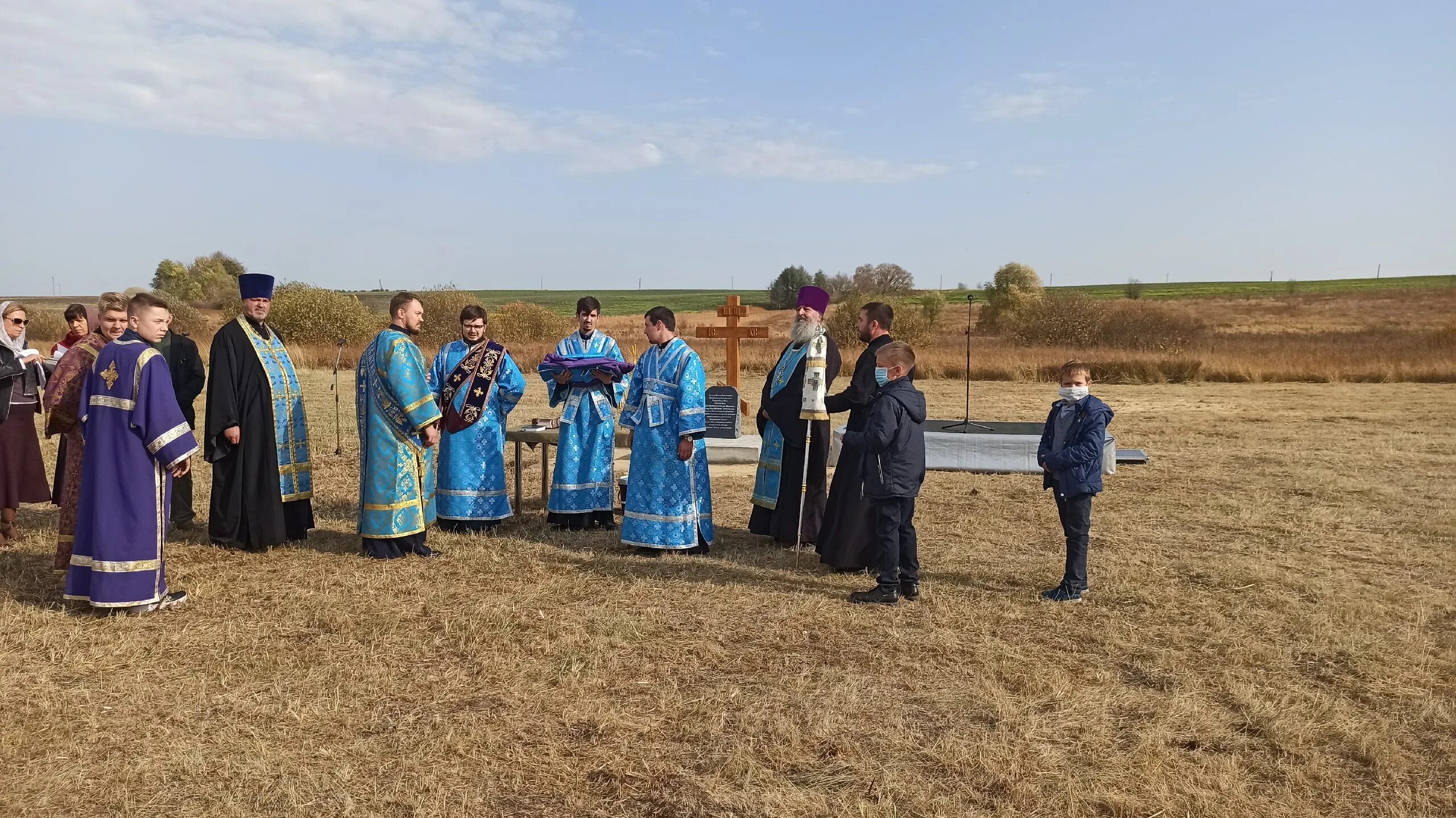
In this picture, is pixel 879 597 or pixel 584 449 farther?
pixel 584 449

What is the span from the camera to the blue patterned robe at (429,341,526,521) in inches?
325

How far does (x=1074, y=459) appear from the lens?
6270 mm

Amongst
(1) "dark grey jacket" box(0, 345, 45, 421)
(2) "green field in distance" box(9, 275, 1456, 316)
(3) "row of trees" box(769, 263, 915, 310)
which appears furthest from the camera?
(2) "green field in distance" box(9, 275, 1456, 316)

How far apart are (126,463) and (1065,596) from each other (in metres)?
5.93

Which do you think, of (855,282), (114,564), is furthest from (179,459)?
(855,282)

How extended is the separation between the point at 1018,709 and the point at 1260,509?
6319mm

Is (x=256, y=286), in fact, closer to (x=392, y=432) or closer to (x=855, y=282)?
(x=392, y=432)

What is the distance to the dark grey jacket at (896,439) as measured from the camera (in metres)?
6.21

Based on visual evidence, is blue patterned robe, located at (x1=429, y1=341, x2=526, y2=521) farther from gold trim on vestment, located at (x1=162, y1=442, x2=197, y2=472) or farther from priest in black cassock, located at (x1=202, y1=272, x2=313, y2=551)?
gold trim on vestment, located at (x1=162, y1=442, x2=197, y2=472)

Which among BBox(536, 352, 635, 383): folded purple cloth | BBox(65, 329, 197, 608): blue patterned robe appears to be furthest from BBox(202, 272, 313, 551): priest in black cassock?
BBox(536, 352, 635, 383): folded purple cloth

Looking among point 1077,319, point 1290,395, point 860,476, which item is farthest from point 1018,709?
point 1077,319

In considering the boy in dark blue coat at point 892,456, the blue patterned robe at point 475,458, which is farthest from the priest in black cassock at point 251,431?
the boy in dark blue coat at point 892,456

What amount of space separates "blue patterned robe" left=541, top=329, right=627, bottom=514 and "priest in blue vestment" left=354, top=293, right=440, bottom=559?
52.1 inches

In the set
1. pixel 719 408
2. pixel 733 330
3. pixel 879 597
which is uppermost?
pixel 733 330
